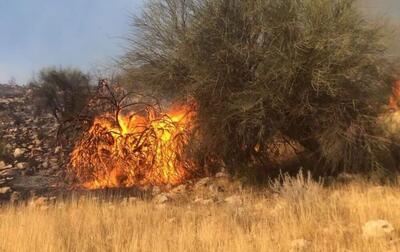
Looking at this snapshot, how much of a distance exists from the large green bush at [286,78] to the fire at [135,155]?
1.62 m

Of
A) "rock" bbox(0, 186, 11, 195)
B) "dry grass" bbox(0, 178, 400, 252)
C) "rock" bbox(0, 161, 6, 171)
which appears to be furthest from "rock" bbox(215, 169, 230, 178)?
"rock" bbox(0, 161, 6, 171)

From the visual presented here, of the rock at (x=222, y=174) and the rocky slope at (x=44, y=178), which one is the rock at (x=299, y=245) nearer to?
the rocky slope at (x=44, y=178)

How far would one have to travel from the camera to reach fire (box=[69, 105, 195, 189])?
1867cm

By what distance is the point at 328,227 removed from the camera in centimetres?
909

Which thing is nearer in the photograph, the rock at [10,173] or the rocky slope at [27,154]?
the rocky slope at [27,154]

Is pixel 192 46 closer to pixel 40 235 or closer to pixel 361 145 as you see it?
pixel 361 145

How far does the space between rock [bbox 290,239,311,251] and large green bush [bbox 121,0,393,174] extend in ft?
24.3

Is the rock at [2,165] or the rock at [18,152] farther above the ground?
the rock at [18,152]

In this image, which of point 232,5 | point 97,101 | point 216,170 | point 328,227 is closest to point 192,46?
point 232,5

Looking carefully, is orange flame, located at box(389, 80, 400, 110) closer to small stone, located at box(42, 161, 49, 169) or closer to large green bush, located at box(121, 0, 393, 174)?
large green bush, located at box(121, 0, 393, 174)

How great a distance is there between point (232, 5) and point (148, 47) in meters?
3.03

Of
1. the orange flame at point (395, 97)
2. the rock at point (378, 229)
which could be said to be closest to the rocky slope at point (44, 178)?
the rock at point (378, 229)

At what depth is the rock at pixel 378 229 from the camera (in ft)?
27.2

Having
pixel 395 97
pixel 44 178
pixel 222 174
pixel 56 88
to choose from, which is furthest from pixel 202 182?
pixel 56 88
